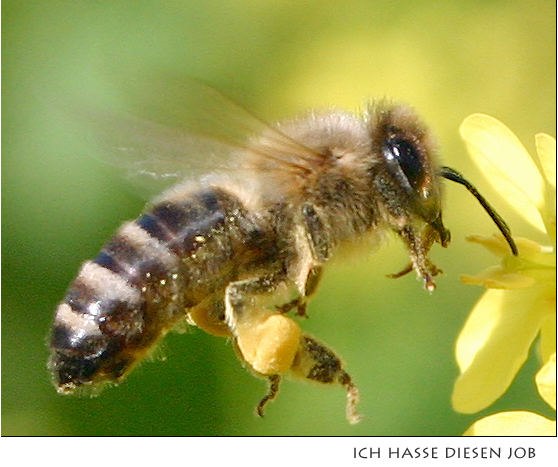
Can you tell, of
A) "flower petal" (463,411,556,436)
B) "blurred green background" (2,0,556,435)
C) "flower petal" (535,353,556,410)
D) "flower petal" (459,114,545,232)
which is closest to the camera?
"flower petal" (535,353,556,410)

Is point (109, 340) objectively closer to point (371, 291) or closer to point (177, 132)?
point (177, 132)

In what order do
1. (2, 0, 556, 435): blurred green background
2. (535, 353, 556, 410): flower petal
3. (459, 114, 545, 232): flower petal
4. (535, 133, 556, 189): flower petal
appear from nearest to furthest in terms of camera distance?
1. (535, 353, 556, 410): flower petal
2. (535, 133, 556, 189): flower petal
3. (459, 114, 545, 232): flower petal
4. (2, 0, 556, 435): blurred green background

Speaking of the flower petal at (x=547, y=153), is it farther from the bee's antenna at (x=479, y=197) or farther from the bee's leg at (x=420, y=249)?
the bee's leg at (x=420, y=249)

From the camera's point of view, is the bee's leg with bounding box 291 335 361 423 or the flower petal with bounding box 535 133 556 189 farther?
the flower petal with bounding box 535 133 556 189

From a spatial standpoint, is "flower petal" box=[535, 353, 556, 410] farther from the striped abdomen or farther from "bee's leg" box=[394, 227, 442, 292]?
the striped abdomen

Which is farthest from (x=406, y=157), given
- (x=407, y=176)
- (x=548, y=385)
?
(x=548, y=385)

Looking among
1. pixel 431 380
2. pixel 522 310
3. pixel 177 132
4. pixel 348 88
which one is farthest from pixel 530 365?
pixel 177 132

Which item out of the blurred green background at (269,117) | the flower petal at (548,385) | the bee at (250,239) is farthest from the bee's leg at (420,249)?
the blurred green background at (269,117)

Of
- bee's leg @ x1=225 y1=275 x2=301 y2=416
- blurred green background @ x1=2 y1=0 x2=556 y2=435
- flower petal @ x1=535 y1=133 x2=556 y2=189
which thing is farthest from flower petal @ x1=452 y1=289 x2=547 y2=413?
blurred green background @ x1=2 y1=0 x2=556 y2=435

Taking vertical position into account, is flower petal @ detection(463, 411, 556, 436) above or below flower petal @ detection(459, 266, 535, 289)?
below
